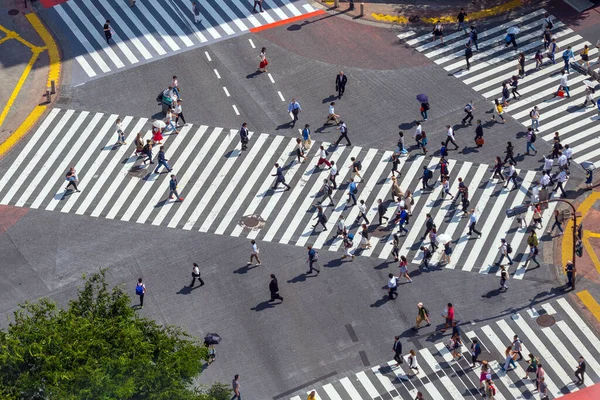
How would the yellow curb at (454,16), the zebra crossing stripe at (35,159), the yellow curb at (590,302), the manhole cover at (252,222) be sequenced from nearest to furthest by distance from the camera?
the yellow curb at (590,302) < the manhole cover at (252,222) < the zebra crossing stripe at (35,159) < the yellow curb at (454,16)

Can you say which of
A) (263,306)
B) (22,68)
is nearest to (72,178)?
(22,68)

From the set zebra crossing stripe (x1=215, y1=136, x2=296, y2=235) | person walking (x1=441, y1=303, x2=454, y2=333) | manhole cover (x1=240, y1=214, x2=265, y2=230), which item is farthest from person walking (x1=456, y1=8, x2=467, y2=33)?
person walking (x1=441, y1=303, x2=454, y2=333)

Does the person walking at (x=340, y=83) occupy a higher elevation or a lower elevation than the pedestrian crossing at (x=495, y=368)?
higher

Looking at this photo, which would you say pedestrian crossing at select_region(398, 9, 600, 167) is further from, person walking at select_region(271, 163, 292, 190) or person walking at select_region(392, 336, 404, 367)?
person walking at select_region(392, 336, 404, 367)

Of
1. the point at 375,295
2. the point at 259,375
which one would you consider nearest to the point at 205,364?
the point at 259,375

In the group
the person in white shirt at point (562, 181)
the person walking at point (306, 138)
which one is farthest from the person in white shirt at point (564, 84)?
the person walking at point (306, 138)

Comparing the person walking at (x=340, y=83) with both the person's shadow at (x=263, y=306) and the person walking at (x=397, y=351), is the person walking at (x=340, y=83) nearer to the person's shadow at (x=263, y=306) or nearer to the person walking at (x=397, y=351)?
the person's shadow at (x=263, y=306)
